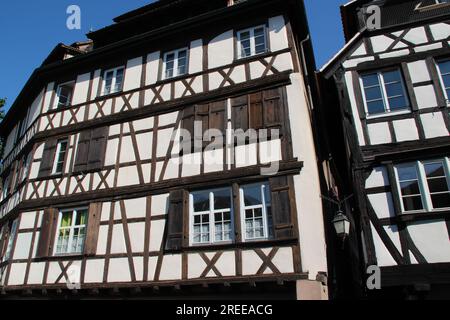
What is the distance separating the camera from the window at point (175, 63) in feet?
39.4

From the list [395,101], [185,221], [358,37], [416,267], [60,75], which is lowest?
[416,267]

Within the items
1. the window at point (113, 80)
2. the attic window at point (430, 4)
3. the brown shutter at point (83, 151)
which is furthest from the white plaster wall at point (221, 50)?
the attic window at point (430, 4)

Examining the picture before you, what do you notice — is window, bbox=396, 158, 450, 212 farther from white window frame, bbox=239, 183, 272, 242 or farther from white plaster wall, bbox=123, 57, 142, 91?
white plaster wall, bbox=123, 57, 142, 91

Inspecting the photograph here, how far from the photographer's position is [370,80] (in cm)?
995

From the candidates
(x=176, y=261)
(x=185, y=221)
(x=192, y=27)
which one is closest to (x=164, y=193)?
(x=185, y=221)

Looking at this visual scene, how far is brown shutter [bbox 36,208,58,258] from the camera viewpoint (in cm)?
1109

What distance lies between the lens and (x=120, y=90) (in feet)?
41.9

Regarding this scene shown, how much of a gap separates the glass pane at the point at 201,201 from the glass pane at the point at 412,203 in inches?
186

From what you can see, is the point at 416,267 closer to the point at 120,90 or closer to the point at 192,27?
the point at 192,27

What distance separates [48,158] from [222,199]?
687 centimetres

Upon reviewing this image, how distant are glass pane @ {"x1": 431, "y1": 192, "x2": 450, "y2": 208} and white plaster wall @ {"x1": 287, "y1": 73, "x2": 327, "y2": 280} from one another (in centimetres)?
262

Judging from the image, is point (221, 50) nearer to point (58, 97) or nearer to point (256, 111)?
point (256, 111)

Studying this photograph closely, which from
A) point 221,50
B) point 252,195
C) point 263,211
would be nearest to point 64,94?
point 221,50

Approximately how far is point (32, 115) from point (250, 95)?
9760 millimetres
